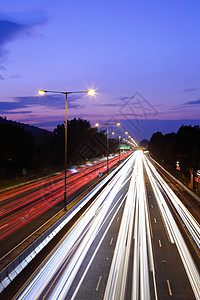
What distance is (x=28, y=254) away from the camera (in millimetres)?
15016

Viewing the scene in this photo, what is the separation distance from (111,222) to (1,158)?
38.4 metres

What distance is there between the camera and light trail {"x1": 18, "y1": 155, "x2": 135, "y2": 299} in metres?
11.7

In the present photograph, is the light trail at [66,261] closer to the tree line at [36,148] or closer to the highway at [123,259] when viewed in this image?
the highway at [123,259]

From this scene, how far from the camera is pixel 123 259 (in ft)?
49.7

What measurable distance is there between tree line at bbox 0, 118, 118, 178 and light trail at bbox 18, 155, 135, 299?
2864cm

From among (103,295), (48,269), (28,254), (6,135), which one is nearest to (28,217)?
(28,254)

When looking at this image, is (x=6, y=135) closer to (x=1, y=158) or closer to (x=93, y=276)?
(x=1, y=158)

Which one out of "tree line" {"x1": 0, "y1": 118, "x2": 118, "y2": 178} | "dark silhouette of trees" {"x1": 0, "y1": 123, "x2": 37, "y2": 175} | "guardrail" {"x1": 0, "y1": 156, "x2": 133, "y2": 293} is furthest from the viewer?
"tree line" {"x1": 0, "y1": 118, "x2": 118, "y2": 178}

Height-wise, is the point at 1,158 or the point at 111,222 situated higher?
the point at 1,158

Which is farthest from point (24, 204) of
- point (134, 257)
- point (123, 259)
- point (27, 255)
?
point (134, 257)

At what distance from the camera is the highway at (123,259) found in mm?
11844

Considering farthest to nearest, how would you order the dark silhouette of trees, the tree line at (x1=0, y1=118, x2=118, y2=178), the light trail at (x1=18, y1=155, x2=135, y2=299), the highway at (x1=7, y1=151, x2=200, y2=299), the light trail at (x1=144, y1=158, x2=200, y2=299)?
the tree line at (x1=0, y1=118, x2=118, y2=178)
the dark silhouette of trees
the light trail at (x1=144, y1=158, x2=200, y2=299)
the highway at (x1=7, y1=151, x2=200, y2=299)
the light trail at (x1=18, y1=155, x2=135, y2=299)

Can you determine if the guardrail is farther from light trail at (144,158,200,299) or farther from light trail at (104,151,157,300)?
light trail at (144,158,200,299)

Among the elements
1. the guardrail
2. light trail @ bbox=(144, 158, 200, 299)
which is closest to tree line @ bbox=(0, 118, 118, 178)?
light trail @ bbox=(144, 158, 200, 299)
